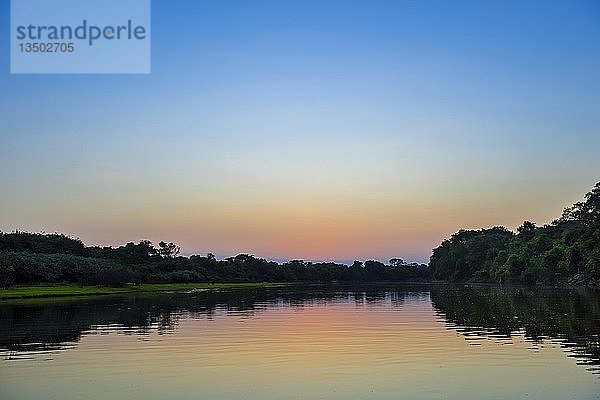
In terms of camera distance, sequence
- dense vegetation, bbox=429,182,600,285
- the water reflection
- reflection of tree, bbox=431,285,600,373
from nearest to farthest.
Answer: reflection of tree, bbox=431,285,600,373
the water reflection
dense vegetation, bbox=429,182,600,285

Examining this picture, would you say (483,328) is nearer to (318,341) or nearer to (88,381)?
(318,341)

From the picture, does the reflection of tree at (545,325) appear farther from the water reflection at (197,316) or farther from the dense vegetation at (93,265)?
the dense vegetation at (93,265)

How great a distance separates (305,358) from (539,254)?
370 feet

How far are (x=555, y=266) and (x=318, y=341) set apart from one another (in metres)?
94.4

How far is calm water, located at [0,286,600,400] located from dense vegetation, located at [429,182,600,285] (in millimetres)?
→ 60480

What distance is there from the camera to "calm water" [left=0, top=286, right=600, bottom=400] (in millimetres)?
19219

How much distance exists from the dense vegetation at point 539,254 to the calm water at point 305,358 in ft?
198

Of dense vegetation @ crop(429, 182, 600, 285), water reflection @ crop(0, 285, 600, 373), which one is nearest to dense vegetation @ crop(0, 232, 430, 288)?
water reflection @ crop(0, 285, 600, 373)

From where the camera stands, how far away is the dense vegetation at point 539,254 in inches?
3890

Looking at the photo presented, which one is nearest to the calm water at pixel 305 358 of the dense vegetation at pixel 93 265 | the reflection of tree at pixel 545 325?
the reflection of tree at pixel 545 325

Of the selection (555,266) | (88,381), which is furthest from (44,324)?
(555,266)

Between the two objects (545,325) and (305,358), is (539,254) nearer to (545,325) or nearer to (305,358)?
(545,325)

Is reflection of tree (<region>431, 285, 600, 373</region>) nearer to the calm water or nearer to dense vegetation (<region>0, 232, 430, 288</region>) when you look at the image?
the calm water

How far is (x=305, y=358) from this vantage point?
26.1 metres
